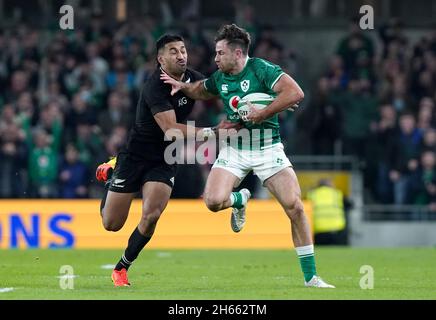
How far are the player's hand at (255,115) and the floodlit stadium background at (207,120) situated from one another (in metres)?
9.55

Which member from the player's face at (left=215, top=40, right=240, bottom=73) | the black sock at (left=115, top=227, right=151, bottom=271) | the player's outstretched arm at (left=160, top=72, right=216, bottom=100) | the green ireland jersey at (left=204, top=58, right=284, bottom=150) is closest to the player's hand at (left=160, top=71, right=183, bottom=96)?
the player's outstretched arm at (left=160, top=72, right=216, bottom=100)

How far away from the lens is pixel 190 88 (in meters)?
12.5

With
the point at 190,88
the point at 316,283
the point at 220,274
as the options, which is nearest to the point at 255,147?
→ the point at 190,88

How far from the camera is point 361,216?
77.8 ft

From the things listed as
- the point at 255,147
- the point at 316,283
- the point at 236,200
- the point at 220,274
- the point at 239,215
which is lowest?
the point at 220,274

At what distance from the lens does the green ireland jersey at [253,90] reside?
1205 centimetres

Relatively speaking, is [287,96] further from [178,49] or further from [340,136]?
[340,136]

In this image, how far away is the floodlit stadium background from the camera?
2173 centimetres

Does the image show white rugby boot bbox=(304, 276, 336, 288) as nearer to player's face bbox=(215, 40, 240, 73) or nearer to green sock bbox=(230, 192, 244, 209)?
green sock bbox=(230, 192, 244, 209)

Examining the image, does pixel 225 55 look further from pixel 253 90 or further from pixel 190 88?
pixel 190 88

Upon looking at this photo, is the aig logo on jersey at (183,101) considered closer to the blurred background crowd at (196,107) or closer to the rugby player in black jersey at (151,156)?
the rugby player in black jersey at (151,156)

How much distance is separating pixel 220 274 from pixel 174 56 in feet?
10.2

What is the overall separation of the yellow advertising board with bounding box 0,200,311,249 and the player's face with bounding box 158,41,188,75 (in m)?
8.87

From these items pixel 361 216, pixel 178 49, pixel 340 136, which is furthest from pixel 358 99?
pixel 178 49
